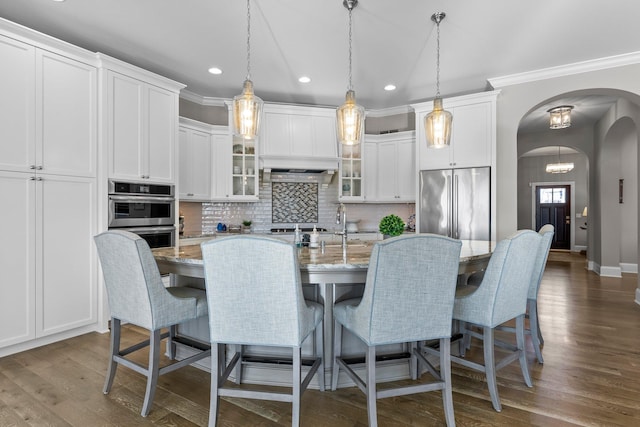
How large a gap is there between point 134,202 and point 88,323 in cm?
121

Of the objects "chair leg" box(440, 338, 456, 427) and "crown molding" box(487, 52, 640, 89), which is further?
"crown molding" box(487, 52, 640, 89)

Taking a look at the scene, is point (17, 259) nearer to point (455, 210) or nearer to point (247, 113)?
point (247, 113)

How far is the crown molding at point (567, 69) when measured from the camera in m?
3.69

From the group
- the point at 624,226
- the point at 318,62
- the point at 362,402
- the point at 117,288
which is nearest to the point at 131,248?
the point at 117,288

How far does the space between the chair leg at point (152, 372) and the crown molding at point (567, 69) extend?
4480 millimetres

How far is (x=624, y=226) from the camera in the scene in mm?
6336

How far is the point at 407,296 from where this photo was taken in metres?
→ 1.63

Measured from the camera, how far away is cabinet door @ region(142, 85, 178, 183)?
363 centimetres

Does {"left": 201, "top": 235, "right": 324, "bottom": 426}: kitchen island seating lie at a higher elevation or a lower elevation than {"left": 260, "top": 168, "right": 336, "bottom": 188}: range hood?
lower

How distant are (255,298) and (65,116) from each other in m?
2.70

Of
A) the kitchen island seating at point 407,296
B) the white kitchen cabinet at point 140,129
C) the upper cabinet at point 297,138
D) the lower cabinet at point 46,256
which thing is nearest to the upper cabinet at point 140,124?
the white kitchen cabinet at point 140,129

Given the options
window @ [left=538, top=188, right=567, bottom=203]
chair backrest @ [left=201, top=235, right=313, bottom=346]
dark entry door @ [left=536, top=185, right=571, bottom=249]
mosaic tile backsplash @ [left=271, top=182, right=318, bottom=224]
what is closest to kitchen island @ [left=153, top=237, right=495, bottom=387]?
chair backrest @ [left=201, top=235, right=313, bottom=346]

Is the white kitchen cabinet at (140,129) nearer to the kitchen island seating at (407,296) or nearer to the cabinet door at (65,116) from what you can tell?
the cabinet door at (65,116)

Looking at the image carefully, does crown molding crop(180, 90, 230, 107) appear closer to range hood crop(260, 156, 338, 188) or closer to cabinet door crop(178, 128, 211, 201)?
cabinet door crop(178, 128, 211, 201)
